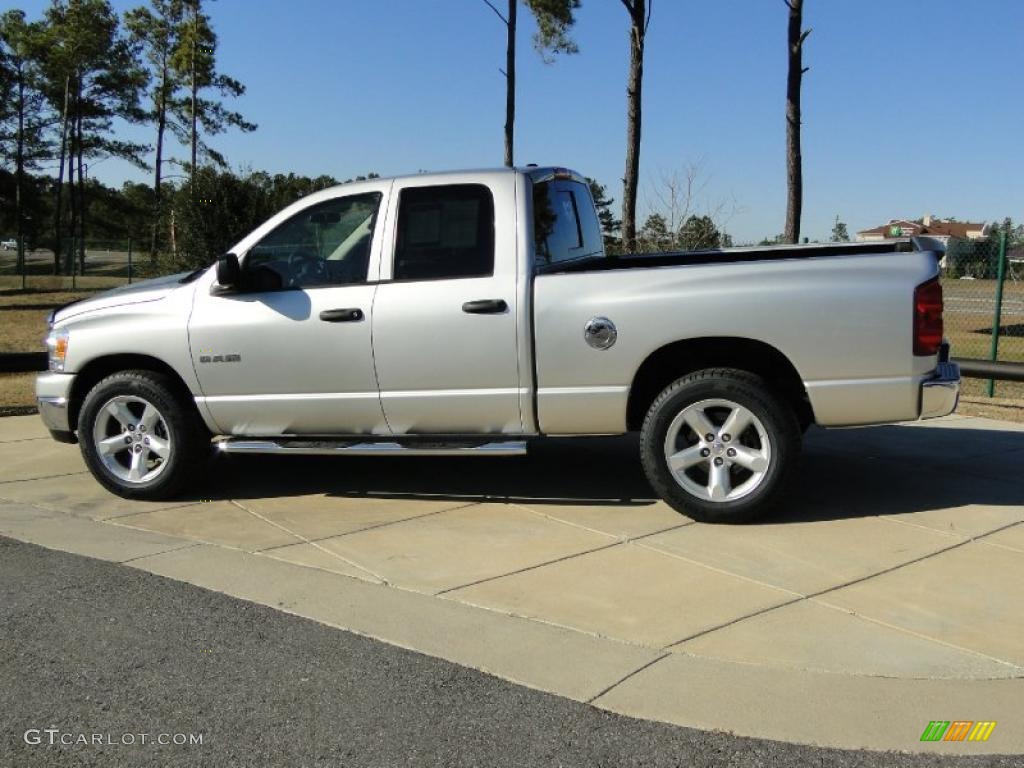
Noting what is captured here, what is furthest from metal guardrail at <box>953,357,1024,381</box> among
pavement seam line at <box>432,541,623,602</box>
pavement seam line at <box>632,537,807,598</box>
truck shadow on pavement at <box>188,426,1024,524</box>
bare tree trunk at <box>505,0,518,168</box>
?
bare tree trunk at <box>505,0,518,168</box>

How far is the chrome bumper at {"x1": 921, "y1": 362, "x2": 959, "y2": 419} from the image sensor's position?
18.2 feet

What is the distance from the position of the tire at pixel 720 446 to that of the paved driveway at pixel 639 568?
0.64 feet

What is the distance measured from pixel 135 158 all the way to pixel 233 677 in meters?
52.1

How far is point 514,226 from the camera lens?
6.01 metres

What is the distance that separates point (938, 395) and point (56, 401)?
18.0 ft

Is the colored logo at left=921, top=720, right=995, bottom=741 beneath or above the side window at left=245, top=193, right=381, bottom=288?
beneath

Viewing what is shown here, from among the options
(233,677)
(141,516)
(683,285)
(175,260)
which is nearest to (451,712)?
(233,677)

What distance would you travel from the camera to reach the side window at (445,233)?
604cm

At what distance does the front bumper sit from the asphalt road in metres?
2.24

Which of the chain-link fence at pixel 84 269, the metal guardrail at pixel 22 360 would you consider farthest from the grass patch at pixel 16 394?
the chain-link fence at pixel 84 269

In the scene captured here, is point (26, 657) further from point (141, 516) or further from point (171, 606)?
point (141, 516)

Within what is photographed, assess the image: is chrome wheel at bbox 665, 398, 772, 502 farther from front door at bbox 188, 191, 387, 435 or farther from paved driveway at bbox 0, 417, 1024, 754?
front door at bbox 188, 191, 387, 435

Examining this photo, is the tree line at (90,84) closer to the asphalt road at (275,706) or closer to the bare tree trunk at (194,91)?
the bare tree trunk at (194,91)

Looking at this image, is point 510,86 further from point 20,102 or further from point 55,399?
point 20,102
